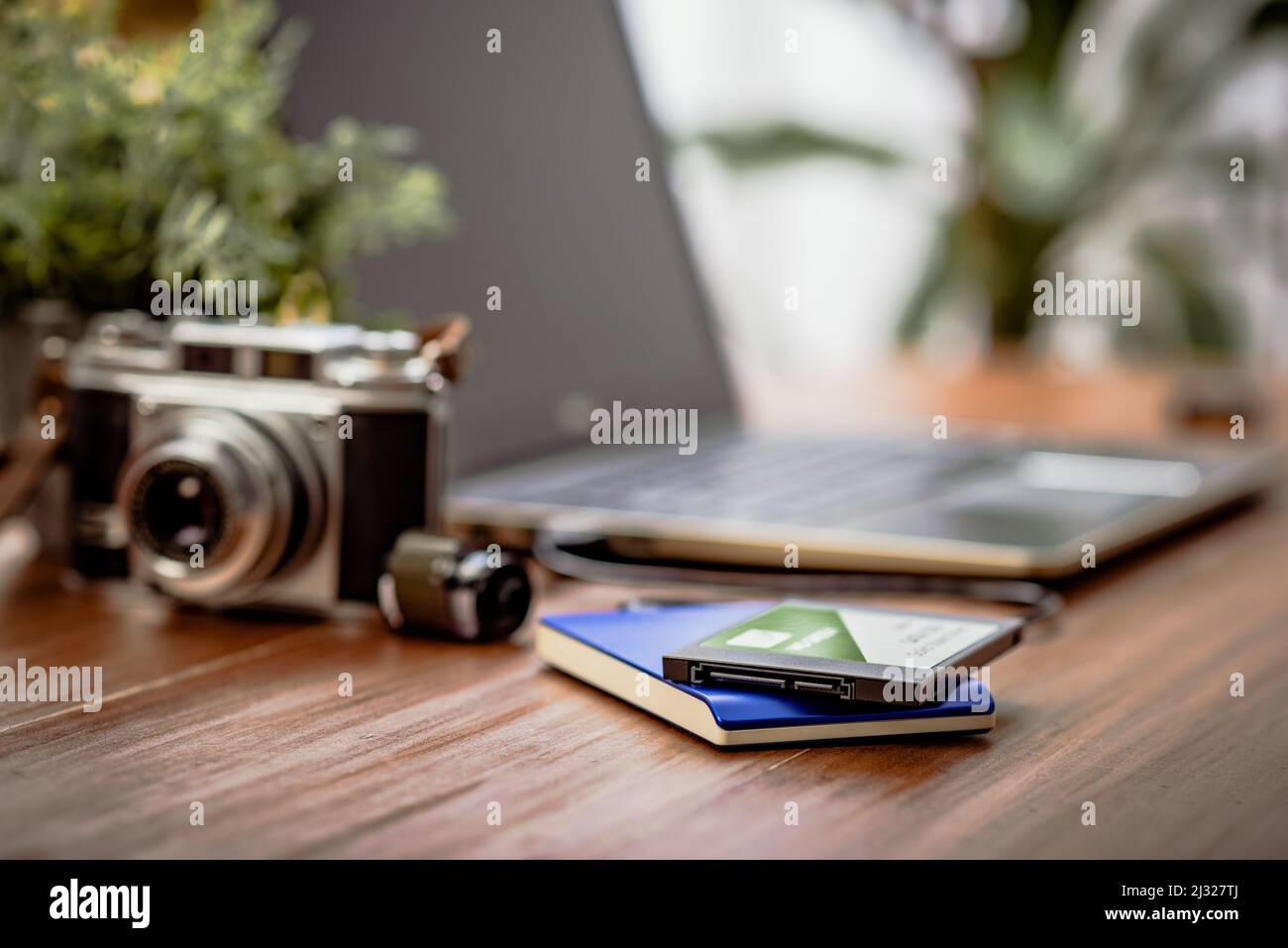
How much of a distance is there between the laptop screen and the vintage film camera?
9.0 inches

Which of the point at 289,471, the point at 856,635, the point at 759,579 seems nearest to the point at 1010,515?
the point at 759,579

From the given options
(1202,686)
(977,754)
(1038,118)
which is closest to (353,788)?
(977,754)

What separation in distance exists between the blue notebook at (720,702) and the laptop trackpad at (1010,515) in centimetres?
19

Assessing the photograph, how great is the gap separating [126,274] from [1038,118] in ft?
7.05

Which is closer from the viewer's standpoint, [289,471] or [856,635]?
[856,635]

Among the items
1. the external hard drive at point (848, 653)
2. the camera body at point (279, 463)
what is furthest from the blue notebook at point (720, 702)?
the camera body at point (279, 463)

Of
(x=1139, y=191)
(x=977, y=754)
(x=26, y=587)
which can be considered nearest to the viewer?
(x=977, y=754)

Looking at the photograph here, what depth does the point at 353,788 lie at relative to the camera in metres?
0.44

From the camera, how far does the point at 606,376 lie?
105 cm

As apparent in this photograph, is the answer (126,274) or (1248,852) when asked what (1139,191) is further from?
(1248,852)

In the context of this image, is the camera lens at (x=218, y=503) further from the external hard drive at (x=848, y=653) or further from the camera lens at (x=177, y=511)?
the external hard drive at (x=848, y=653)

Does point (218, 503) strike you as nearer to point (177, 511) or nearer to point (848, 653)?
point (177, 511)

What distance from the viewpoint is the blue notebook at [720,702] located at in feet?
1.58

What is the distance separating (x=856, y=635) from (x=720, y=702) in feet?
0.25
